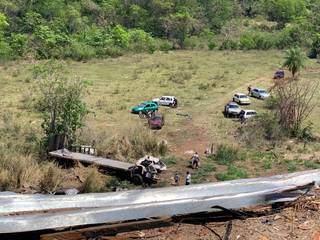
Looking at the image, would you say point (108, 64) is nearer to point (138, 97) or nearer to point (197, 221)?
point (138, 97)

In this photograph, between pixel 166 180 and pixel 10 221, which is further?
pixel 166 180

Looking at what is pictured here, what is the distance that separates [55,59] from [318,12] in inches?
1223

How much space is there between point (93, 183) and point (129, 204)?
35.7ft

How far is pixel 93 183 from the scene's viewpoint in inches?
623

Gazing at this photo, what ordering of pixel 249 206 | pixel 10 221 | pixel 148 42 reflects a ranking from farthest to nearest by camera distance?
pixel 148 42, pixel 249 206, pixel 10 221

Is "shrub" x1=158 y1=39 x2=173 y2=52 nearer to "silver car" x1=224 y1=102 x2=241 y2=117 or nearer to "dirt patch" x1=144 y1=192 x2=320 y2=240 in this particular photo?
"silver car" x1=224 y1=102 x2=241 y2=117

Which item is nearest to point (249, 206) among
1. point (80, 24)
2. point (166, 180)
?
point (166, 180)

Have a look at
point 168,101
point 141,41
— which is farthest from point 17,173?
point 141,41

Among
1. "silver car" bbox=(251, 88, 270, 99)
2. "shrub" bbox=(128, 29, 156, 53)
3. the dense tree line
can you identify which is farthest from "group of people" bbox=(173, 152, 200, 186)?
"shrub" bbox=(128, 29, 156, 53)

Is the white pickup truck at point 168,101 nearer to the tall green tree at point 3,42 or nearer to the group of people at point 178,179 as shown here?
the group of people at point 178,179

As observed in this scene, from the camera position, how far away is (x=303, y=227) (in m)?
5.42

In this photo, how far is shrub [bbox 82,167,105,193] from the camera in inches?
616

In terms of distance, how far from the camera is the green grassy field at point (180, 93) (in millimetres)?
21075

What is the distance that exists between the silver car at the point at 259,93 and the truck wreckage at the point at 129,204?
2601 centimetres
